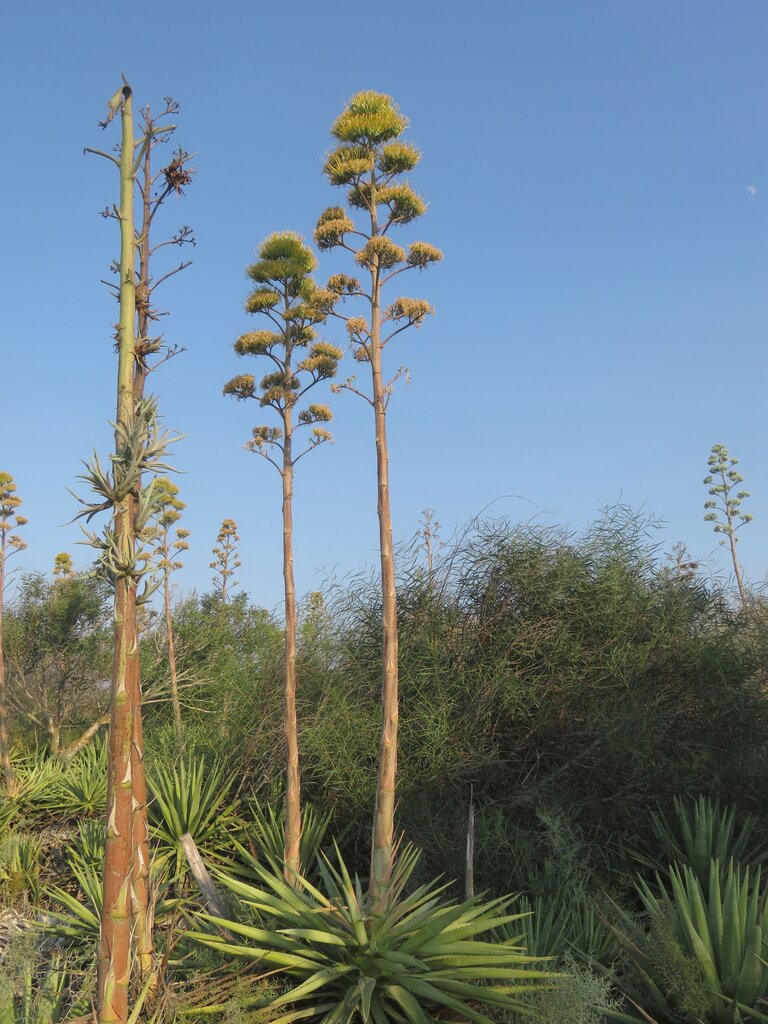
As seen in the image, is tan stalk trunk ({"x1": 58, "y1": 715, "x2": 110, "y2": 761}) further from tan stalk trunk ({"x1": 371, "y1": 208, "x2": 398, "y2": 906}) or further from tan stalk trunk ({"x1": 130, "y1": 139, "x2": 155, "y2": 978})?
tan stalk trunk ({"x1": 130, "y1": 139, "x2": 155, "y2": 978})

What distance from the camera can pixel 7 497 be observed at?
15281 millimetres

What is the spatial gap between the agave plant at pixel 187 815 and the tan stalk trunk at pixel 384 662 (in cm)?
327

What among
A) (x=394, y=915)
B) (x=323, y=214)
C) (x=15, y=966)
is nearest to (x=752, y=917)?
(x=394, y=915)

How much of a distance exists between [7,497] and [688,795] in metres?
12.4

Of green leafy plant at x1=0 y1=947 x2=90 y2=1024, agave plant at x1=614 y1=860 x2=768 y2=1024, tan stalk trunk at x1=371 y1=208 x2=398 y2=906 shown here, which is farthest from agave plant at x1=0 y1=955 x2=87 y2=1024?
agave plant at x1=614 y1=860 x2=768 y2=1024

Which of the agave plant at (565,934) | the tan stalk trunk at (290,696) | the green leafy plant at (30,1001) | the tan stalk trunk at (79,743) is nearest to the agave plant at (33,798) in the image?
the tan stalk trunk at (79,743)

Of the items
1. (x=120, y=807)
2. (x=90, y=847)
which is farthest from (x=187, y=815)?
(x=120, y=807)

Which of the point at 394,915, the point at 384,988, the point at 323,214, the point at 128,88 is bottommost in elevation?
the point at 384,988

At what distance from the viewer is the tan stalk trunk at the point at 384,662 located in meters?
6.64

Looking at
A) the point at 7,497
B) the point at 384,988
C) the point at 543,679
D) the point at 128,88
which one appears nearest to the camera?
the point at 128,88

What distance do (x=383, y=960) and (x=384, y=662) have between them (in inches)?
88.9

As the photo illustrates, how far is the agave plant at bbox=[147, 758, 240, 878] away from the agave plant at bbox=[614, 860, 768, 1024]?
17.2ft

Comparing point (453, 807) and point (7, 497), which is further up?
point (7, 497)

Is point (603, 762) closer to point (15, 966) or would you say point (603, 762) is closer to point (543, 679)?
point (543, 679)
